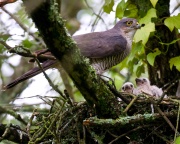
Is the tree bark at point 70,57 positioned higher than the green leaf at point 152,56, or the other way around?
the green leaf at point 152,56

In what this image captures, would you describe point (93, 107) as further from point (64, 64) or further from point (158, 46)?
point (158, 46)

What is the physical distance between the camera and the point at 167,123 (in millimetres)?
3846

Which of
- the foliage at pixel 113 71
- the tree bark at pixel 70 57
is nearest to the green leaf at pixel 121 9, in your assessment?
the foliage at pixel 113 71

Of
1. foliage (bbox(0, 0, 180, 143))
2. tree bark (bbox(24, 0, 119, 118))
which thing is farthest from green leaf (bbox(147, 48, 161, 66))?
tree bark (bbox(24, 0, 119, 118))

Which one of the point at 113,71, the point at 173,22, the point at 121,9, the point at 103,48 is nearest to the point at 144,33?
the point at 173,22

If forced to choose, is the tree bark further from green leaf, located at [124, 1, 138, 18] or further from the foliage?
green leaf, located at [124, 1, 138, 18]

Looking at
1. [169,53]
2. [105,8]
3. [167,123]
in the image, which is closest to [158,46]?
[169,53]

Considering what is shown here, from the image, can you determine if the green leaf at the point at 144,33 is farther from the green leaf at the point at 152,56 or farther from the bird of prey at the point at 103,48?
the bird of prey at the point at 103,48

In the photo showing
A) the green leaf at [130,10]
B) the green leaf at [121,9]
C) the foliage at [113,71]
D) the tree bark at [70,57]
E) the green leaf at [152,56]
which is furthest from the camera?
the green leaf at [130,10]

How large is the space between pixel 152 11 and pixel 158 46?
25.9 inches

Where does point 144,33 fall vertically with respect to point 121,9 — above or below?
below

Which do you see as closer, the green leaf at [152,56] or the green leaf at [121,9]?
the green leaf at [152,56]

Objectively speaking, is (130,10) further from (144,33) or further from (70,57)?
(70,57)

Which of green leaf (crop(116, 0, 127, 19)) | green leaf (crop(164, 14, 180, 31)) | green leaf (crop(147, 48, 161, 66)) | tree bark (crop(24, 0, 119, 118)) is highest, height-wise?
green leaf (crop(116, 0, 127, 19))
